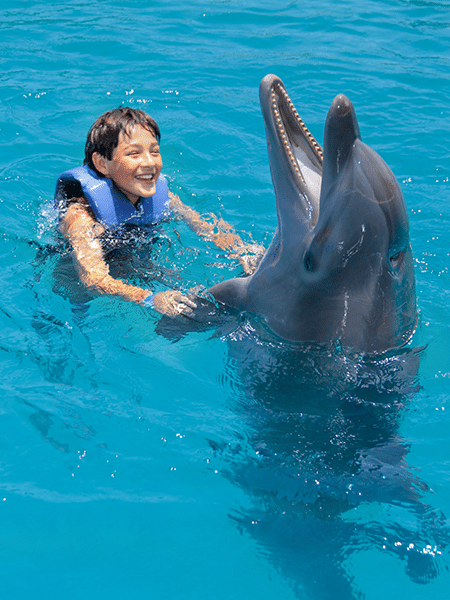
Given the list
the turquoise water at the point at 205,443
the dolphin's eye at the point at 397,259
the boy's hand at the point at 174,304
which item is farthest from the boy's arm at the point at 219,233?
the dolphin's eye at the point at 397,259

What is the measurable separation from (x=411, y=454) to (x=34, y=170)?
5492 millimetres

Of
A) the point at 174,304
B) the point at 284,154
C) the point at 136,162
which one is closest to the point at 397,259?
the point at 284,154

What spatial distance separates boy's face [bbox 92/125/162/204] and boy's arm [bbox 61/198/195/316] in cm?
47

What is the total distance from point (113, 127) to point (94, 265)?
4.03ft

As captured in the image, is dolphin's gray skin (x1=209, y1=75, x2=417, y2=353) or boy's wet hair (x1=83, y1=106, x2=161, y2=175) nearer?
dolphin's gray skin (x1=209, y1=75, x2=417, y2=353)

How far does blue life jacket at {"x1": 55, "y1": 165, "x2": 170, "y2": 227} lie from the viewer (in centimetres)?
555

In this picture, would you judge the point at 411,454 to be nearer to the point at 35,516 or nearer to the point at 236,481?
the point at 236,481

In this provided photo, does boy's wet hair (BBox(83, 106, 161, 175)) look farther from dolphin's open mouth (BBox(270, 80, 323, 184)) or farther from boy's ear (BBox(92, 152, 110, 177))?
dolphin's open mouth (BBox(270, 80, 323, 184))

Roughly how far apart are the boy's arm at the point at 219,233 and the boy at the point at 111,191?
15mm

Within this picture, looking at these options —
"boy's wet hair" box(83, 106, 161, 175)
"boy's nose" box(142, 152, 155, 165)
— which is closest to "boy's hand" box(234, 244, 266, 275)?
"boy's nose" box(142, 152, 155, 165)

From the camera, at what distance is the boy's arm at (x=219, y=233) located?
19.1 ft

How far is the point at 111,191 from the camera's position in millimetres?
5613

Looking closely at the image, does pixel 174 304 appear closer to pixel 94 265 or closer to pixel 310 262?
pixel 94 265

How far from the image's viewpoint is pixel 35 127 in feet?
27.6
